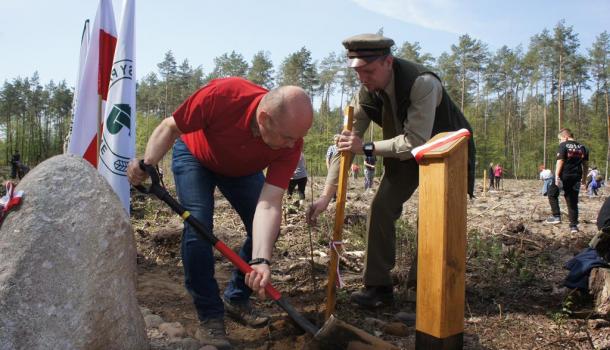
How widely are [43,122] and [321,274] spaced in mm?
56521

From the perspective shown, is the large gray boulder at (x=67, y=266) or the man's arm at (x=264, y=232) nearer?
the large gray boulder at (x=67, y=266)

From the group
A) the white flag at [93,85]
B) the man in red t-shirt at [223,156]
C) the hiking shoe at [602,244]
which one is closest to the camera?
the man in red t-shirt at [223,156]

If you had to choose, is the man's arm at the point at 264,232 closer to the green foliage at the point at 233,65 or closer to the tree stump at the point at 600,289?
the tree stump at the point at 600,289

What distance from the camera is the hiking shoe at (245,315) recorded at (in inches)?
123

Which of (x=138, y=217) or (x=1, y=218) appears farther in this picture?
(x=138, y=217)

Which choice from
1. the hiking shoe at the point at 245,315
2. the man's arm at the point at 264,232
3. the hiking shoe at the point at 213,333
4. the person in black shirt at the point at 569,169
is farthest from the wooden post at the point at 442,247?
the person in black shirt at the point at 569,169

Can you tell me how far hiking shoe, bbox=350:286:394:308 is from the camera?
3.48m

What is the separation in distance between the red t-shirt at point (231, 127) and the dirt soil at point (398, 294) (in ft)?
2.45

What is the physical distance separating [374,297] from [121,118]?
3.43 metres

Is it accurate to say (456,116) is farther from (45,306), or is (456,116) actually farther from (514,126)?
(514,126)

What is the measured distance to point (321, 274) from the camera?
14.9 feet

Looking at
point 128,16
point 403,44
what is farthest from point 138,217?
point 403,44

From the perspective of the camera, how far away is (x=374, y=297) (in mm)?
3510

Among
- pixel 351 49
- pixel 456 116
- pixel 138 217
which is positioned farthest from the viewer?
pixel 138 217
